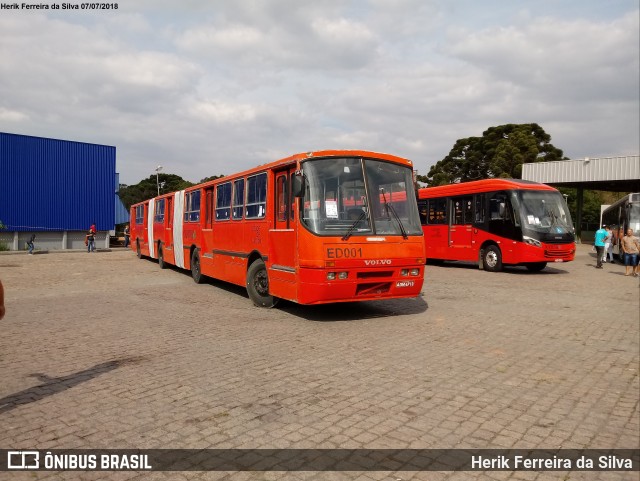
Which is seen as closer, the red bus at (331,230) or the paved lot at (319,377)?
the paved lot at (319,377)

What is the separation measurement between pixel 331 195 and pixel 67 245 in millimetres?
32263

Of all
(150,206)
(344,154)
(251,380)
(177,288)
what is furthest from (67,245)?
(251,380)

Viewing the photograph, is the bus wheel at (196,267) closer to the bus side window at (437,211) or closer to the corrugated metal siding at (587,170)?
the bus side window at (437,211)

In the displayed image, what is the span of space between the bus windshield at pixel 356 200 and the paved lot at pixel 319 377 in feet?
5.29

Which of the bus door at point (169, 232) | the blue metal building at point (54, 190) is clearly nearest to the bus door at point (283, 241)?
the bus door at point (169, 232)

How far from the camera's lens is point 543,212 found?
1620 centimetres

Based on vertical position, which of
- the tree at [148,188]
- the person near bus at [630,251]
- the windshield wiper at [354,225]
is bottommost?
the person near bus at [630,251]

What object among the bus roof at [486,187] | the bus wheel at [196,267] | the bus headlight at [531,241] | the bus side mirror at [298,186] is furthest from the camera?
the bus roof at [486,187]

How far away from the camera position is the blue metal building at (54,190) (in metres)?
32.6

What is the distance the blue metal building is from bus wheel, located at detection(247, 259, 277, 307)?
95.2 feet

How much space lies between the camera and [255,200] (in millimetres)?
10164

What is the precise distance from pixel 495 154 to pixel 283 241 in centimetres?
5211

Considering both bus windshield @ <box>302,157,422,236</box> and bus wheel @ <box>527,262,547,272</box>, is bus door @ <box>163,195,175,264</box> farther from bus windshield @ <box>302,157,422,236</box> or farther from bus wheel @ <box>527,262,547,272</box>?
bus wheel @ <box>527,262,547,272</box>

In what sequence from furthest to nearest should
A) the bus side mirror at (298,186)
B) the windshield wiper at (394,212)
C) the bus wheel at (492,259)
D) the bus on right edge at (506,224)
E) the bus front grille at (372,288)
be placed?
the bus wheel at (492,259) → the bus on right edge at (506,224) → the windshield wiper at (394,212) → the bus front grille at (372,288) → the bus side mirror at (298,186)
